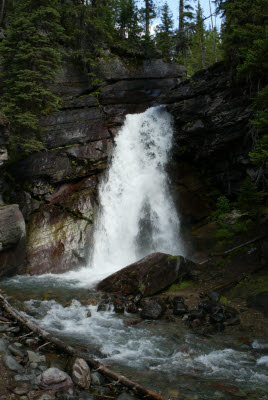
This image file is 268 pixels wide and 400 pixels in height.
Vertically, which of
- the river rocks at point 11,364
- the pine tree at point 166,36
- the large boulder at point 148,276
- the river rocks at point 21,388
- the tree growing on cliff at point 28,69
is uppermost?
the pine tree at point 166,36

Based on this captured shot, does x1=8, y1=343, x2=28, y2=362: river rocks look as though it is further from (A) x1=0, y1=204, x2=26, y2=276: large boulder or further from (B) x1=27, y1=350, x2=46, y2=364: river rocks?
(A) x1=0, y1=204, x2=26, y2=276: large boulder

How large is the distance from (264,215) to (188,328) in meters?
6.90

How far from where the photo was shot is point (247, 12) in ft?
44.4

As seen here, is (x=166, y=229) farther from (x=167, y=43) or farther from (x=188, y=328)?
(x=167, y=43)

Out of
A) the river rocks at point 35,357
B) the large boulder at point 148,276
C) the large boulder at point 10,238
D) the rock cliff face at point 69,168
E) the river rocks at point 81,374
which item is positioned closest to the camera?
the river rocks at point 81,374

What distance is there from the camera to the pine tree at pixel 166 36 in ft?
87.4

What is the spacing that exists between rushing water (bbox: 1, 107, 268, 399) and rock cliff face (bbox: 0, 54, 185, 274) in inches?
36.1

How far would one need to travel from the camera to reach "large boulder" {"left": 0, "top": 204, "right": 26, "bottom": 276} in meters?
12.5

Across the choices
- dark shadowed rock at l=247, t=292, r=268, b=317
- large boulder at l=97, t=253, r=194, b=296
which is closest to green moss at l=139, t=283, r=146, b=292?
large boulder at l=97, t=253, r=194, b=296

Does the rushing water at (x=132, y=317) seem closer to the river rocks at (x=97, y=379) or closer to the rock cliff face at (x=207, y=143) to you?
→ the river rocks at (x=97, y=379)

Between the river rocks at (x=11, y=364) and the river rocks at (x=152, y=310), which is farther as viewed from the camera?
the river rocks at (x=152, y=310)

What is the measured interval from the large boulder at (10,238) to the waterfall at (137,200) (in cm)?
390

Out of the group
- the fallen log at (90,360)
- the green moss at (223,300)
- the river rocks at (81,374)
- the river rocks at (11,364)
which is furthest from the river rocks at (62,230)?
the river rocks at (81,374)

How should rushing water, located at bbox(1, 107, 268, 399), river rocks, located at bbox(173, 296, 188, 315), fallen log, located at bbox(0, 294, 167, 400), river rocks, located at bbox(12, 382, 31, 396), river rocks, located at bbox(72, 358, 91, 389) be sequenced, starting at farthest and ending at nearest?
river rocks, located at bbox(173, 296, 188, 315) < rushing water, located at bbox(1, 107, 268, 399) < river rocks, located at bbox(72, 358, 91, 389) < fallen log, located at bbox(0, 294, 167, 400) < river rocks, located at bbox(12, 382, 31, 396)
